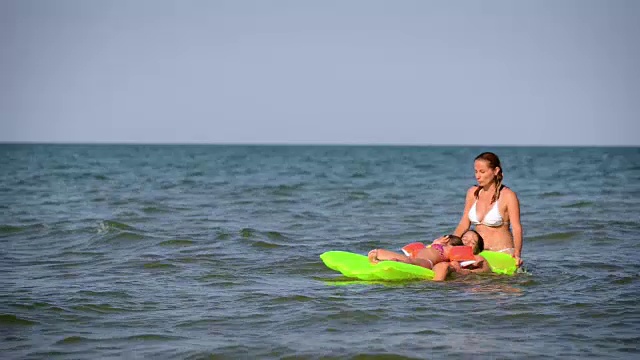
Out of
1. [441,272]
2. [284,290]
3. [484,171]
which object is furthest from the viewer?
[484,171]

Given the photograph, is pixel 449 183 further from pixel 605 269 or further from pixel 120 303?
pixel 120 303

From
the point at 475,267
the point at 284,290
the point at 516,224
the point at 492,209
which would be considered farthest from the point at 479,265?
the point at 284,290

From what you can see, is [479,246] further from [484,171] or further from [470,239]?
[484,171]

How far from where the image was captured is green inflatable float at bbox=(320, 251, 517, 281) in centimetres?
841

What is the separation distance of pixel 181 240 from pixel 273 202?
22.8 feet

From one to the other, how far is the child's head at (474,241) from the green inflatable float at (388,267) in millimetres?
62

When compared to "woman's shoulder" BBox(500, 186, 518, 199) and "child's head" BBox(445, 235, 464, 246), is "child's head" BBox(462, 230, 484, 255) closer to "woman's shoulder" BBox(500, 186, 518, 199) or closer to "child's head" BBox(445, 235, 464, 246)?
"child's head" BBox(445, 235, 464, 246)

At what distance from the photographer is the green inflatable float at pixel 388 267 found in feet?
A: 27.6

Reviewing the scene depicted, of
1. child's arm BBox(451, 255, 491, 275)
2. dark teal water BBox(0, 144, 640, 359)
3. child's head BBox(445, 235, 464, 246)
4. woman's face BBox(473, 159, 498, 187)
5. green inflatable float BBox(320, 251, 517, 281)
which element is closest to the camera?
dark teal water BBox(0, 144, 640, 359)

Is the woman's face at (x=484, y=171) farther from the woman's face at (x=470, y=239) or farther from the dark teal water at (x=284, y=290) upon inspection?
the dark teal water at (x=284, y=290)

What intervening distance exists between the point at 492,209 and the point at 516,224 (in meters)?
0.32

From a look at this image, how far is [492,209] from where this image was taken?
29.6ft

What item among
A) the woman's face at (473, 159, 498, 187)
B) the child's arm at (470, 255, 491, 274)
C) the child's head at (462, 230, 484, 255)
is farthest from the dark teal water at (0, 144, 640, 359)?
the woman's face at (473, 159, 498, 187)

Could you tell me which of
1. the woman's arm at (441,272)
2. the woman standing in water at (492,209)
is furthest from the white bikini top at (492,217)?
the woman's arm at (441,272)
